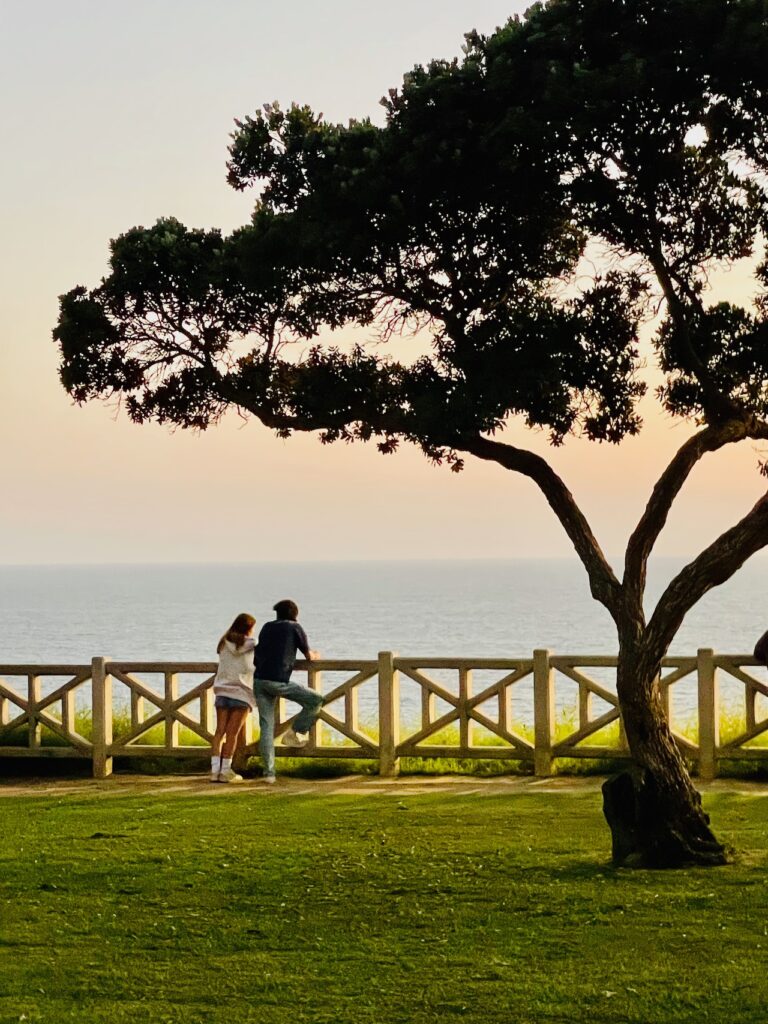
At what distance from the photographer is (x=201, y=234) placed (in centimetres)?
1359

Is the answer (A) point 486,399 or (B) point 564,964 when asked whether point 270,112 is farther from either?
(B) point 564,964

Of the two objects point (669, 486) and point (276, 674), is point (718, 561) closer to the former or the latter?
point (669, 486)

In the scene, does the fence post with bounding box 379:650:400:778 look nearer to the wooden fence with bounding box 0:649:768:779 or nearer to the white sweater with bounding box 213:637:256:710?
the wooden fence with bounding box 0:649:768:779

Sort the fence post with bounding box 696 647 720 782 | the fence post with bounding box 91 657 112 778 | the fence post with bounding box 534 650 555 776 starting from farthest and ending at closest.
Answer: the fence post with bounding box 91 657 112 778, the fence post with bounding box 534 650 555 776, the fence post with bounding box 696 647 720 782

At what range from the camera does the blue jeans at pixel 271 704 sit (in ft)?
55.4

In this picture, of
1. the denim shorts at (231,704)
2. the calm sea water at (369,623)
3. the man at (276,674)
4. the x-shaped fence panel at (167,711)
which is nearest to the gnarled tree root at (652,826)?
the man at (276,674)

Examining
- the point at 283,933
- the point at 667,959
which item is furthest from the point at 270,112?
the point at 667,959

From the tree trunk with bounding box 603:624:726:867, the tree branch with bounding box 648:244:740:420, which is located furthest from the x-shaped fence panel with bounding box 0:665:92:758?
the tree branch with bounding box 648:244:740:420

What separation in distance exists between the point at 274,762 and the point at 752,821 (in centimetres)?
583

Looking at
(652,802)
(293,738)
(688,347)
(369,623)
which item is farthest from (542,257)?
(369,623)

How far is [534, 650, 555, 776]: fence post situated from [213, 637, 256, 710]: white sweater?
3.23 m

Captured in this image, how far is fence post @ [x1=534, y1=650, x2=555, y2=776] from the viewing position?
16.7 m

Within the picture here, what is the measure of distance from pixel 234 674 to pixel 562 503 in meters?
5.69

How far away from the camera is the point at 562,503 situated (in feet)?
41.6
